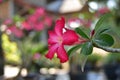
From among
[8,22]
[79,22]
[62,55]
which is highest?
[79,22]

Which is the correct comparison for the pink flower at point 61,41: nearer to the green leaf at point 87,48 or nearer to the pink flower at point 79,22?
the green leaf at point 87,48

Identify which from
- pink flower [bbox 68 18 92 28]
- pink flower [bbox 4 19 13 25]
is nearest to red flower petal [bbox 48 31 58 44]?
pink flower [bbox 4 19 13 25]

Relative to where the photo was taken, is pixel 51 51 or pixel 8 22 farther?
pixel 8 22

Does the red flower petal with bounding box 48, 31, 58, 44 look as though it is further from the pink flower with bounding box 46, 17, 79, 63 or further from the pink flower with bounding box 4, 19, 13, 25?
the pink flower with bounding box 4, 19, 13, 25

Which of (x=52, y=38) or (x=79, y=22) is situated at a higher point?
(x=79, y=22)

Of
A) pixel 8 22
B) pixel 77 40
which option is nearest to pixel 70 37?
pixel 77 40

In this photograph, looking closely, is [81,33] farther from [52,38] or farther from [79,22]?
Answer: [79,22]
